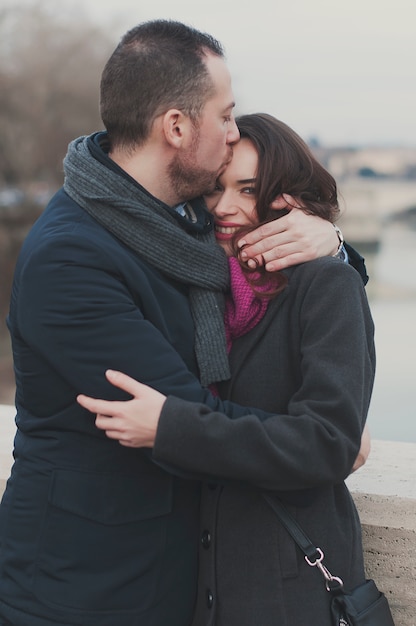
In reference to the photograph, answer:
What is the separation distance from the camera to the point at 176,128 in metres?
2.03

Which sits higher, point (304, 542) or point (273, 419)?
point (273, 419)

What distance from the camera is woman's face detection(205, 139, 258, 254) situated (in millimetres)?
2123

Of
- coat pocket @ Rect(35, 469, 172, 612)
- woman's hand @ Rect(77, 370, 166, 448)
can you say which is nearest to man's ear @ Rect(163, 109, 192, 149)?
woman's hand @ Rect(77, 370, 166, 448)

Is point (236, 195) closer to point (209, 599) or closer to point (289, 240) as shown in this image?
point (289, 240)

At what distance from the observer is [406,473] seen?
2.48 meters

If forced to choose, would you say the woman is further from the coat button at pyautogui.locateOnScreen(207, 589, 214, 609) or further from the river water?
the river water

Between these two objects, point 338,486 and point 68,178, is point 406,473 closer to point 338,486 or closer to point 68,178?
point 338,486

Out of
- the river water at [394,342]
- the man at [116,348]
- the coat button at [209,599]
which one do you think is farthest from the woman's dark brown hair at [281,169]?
the river water at [394,342]

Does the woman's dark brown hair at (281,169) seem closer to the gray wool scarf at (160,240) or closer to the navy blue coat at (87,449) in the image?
the gray wool scarf at (160,240)

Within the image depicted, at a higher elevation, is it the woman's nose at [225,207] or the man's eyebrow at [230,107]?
the man's eyebrow at [230,107]

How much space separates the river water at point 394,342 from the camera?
377 inches


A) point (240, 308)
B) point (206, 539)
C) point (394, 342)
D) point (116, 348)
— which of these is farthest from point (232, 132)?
point (394, 342)

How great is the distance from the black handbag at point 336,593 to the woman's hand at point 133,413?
35 cm

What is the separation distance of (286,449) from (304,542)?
0.27 m
